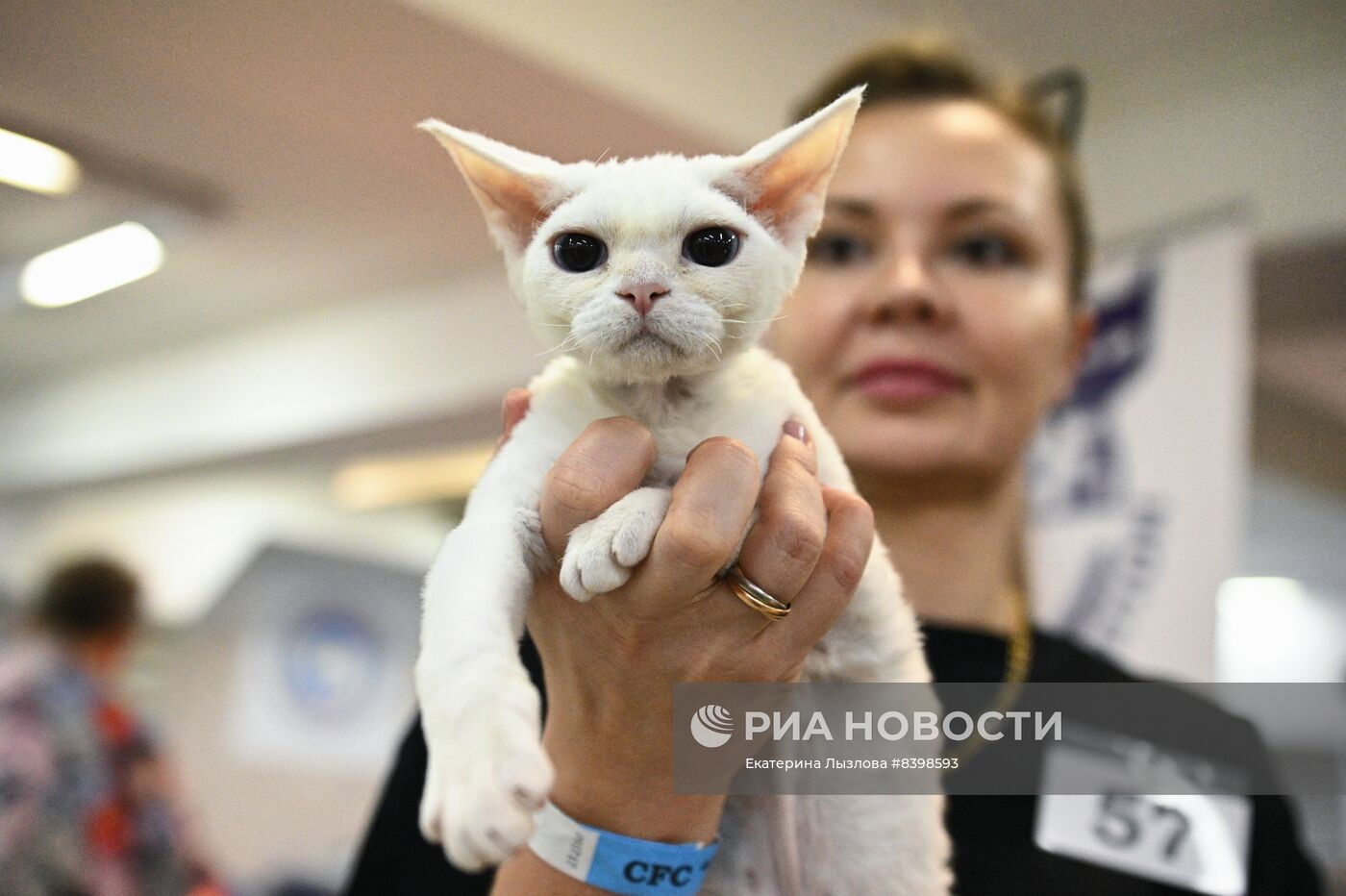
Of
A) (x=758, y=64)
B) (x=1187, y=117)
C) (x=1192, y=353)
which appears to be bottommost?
(x=758, y=64)

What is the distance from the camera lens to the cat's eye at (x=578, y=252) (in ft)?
1.59

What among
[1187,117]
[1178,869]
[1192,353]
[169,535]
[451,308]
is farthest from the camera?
[169,535]

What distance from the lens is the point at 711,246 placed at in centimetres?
48

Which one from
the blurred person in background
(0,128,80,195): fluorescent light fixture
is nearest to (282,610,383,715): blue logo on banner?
the blurred person in background

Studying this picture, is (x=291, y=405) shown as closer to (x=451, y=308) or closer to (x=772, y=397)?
(x=451, y=308)

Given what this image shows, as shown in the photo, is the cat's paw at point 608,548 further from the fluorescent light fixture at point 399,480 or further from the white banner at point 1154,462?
the fluorescent light fixture at point 399,480

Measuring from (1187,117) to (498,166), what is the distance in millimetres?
1560

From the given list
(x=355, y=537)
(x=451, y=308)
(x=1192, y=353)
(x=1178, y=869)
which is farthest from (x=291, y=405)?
(x=1178, y=869)

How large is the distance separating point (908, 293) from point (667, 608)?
46 centimetres

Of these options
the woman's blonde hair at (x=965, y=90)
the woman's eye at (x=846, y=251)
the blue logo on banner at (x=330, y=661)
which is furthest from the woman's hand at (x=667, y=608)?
the blue logo on banner at (x=330, y=661)

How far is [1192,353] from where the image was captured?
6.07 feet

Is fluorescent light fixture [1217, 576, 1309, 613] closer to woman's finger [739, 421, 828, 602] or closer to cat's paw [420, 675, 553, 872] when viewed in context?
woman's finger [739, 421, 828, 602]

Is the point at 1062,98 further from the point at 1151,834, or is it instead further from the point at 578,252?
the point at 578,252

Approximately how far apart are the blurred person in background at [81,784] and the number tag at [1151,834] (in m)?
1.51
